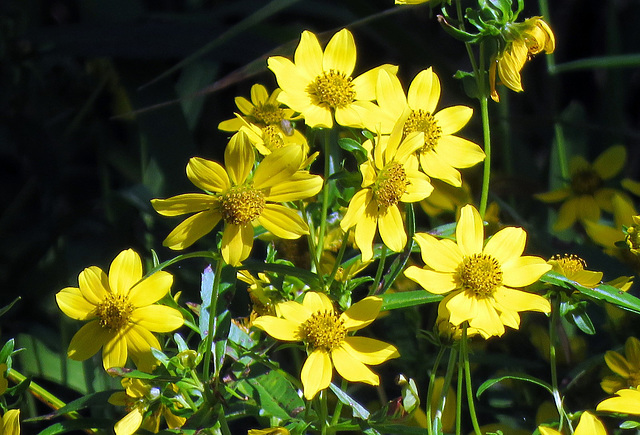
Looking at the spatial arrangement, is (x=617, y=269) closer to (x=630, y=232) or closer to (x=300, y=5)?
(x=630, y=232)

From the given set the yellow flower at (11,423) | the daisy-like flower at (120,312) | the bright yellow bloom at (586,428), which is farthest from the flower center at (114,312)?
the bright yellow bloom at (586,428)

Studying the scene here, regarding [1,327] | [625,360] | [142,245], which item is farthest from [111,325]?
[1,327]

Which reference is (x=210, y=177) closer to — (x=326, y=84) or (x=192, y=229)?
(x=192, y=229)

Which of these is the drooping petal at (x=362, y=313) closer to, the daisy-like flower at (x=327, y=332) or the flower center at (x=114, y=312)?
the daisy-like flower at (x=327, y=332)

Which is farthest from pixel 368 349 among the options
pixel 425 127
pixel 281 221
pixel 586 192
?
pixel 586 192

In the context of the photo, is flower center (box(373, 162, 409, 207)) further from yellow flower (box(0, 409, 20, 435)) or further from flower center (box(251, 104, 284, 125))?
yellow flower (box(0, 409, 20, 435))

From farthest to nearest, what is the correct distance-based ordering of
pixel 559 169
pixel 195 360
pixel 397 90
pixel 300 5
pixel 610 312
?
pixel 300 5, pixel 559 169, pixel 610 312, pixel 397 90, pixel 195 360

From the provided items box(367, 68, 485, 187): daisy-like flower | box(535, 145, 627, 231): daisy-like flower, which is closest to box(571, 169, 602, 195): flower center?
box(535, 145, 627, 231): daisy-like flower
